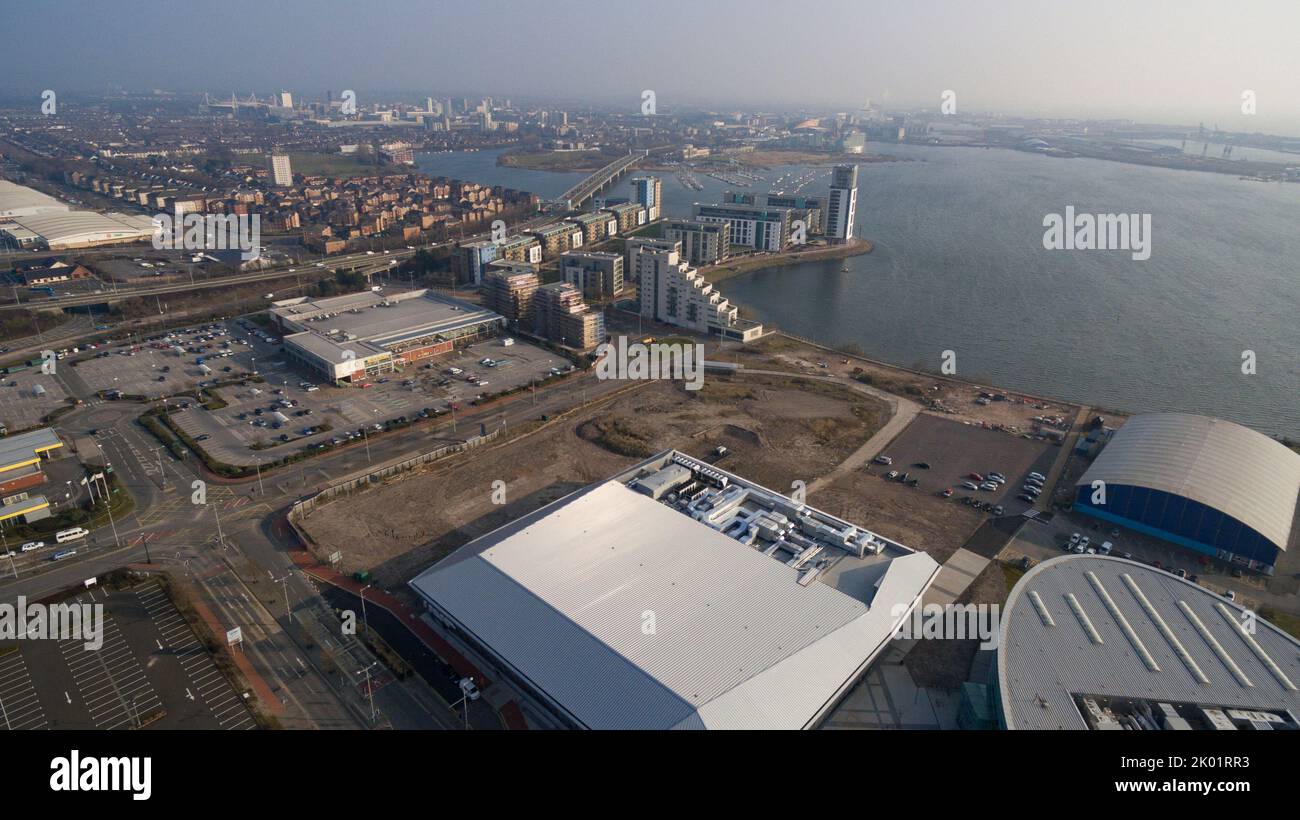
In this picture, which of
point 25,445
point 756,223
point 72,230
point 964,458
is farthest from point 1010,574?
point 72,230

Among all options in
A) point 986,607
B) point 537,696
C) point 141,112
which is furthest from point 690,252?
point 141,112

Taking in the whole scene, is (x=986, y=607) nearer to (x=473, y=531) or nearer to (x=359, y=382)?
(x=473, y=531)

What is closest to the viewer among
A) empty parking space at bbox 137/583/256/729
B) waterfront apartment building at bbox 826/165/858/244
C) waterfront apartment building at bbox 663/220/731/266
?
empty parking space at bbox 137/583/256/729

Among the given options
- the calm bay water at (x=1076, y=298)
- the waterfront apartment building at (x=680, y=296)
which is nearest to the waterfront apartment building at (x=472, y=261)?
the waterfront apartment building at (x=680, y=296)

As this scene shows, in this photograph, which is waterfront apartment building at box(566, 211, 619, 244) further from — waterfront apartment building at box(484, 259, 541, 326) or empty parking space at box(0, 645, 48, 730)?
empty parking space at box(0, 645, 48, 730)

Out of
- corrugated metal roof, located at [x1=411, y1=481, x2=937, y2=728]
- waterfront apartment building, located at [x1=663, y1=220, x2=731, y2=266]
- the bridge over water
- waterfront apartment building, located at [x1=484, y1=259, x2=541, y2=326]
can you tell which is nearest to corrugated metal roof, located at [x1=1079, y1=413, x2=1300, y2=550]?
corrugated metal roof, located at [x1=411, y1=481, x2=937, y2=728]
